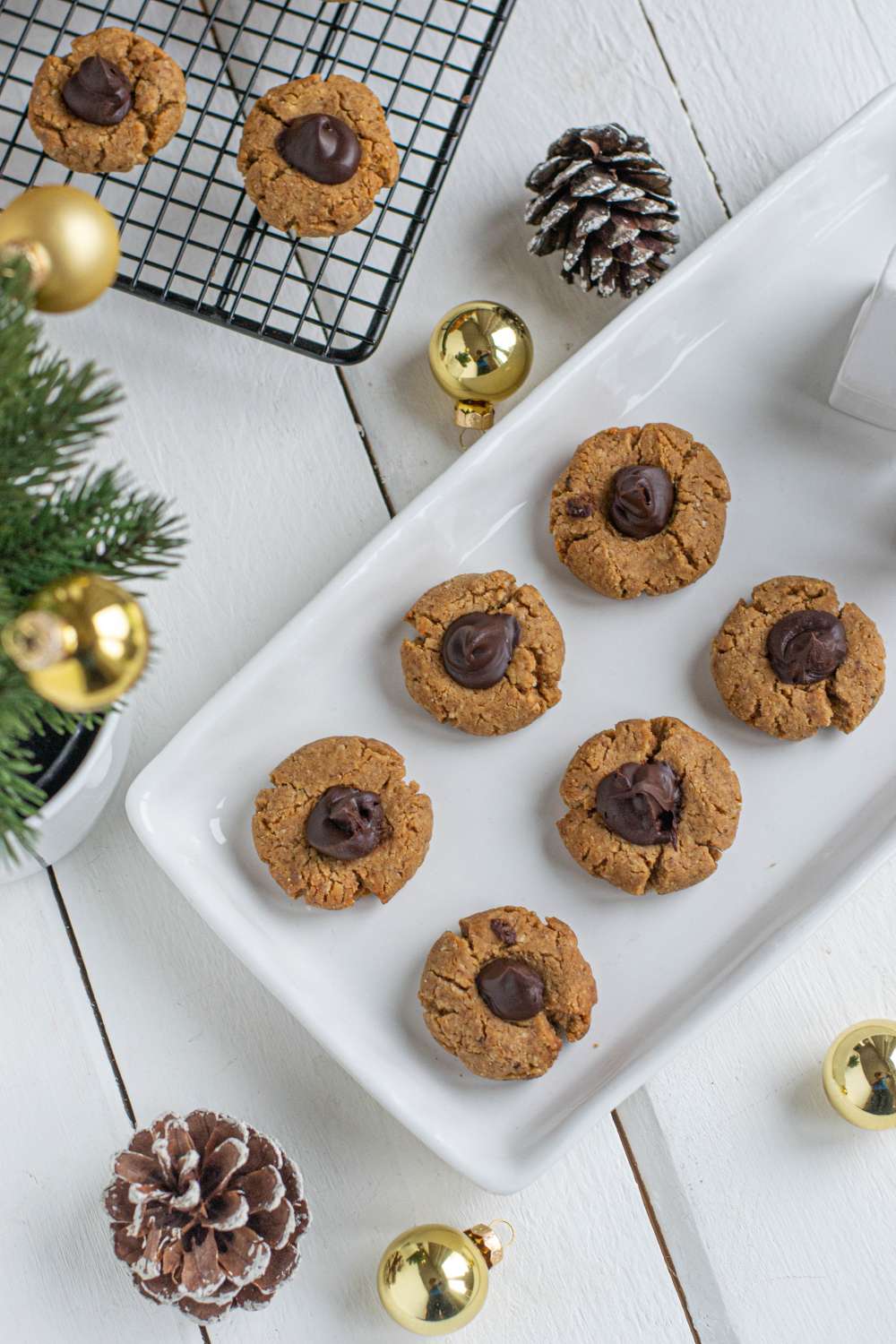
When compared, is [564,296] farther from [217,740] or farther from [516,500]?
[217,740]

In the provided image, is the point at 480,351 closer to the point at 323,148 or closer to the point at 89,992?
the point at 323,148

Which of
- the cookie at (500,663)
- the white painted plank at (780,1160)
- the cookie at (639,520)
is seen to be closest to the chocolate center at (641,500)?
the cookie at (639,520)

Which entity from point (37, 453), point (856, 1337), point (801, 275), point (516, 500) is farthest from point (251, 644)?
point (856, 1337)

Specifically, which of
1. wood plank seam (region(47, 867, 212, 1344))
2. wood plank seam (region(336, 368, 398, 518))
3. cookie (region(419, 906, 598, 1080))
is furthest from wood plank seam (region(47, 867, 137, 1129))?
wood plank seam (region(336, 368, 398, 518))

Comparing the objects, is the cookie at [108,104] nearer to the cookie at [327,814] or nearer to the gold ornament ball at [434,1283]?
Answer: the cookie at [327,814]

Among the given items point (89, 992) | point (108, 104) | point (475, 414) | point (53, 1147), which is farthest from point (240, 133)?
point (53, 1147)
